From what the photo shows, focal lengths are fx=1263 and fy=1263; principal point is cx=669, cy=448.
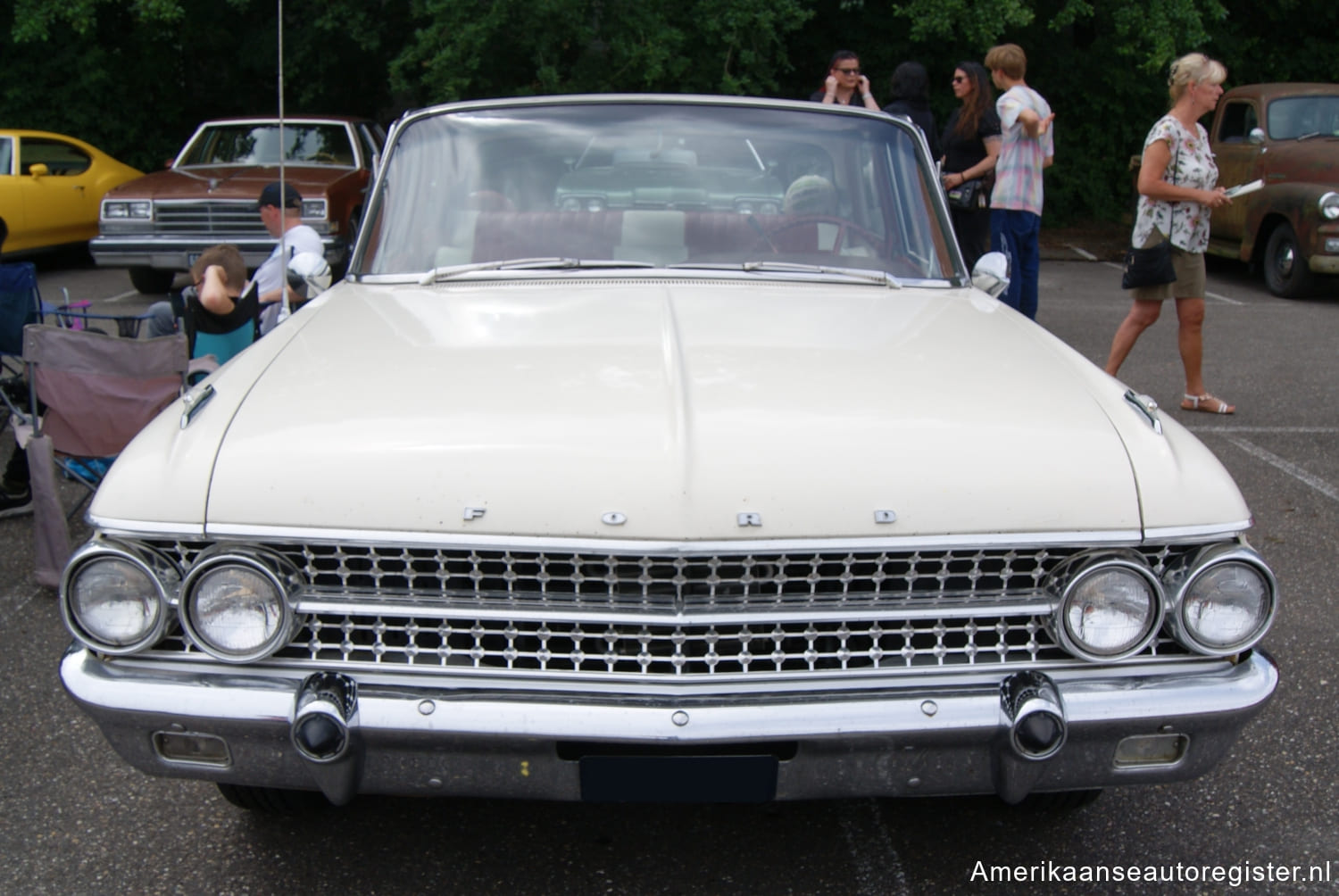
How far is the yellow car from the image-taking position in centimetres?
1272

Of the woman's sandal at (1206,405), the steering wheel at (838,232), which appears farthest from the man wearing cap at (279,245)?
the woman's sandal at (1206,405)

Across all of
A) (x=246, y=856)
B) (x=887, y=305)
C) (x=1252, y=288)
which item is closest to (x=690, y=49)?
(x=1252, y=288)

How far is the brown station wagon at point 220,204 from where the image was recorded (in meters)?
10.7

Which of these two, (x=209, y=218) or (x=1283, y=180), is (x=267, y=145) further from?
(x=1283, y=180)

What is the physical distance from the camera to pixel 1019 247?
7.84 m

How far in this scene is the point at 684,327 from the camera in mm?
2992

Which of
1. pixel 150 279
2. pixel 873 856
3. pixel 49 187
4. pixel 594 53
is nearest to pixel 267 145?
pixel 150 279

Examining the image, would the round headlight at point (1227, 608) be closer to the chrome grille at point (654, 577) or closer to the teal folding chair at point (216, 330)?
the chrome grille at point (654, 577)

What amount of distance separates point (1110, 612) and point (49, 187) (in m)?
13.4

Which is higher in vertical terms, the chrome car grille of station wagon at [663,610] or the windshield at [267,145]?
the chrome car grille of station wagon at [663,610]

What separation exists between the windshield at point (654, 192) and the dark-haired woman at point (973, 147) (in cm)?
430

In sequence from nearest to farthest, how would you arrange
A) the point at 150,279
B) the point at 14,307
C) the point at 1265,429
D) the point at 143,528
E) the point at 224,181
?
the point at 143,528 < the point at 14,307 < the point at 1265,429 < the point at 224,181 < the point at 150,279

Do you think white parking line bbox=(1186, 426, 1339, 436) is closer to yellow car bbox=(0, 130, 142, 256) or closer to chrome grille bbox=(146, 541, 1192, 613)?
chrome grille bbox=(146, 541, 1192, 613)

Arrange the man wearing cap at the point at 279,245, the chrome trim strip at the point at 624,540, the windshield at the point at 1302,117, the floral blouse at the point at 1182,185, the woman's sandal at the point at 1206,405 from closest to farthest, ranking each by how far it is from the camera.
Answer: the chrome trim strip at the point at 624,540 < the man wearing cap at the point at 279,245 < the floral blouse at the point at 1182,185 < the woman's sandal at the point at 1206,405 < the windshield at the point at 1302,117
